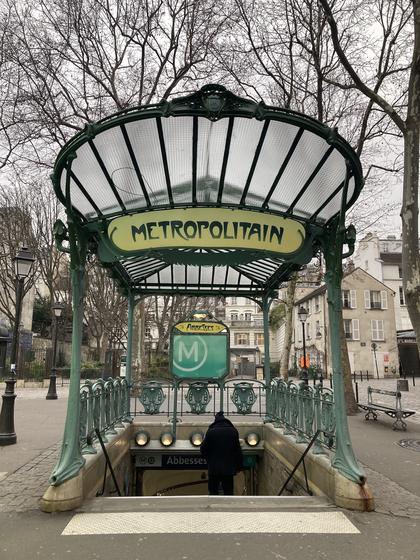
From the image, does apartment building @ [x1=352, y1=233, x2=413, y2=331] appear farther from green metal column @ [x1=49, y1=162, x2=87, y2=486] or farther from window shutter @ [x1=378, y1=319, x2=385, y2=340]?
green metal column @ [x1=49, y1=162, x2=87, y2=486]

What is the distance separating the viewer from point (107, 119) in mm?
4855

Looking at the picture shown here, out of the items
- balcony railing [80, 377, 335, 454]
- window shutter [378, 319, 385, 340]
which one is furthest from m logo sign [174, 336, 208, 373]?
window shutter [378, 319, 385, 340]

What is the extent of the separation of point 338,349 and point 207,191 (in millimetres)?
2753

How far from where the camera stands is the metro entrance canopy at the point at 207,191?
496cm

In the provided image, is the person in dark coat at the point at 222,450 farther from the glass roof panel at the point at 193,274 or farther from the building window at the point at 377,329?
the building window at the point at 377,329

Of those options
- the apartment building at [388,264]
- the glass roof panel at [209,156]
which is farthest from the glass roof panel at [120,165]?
the apartment building at [388,264]

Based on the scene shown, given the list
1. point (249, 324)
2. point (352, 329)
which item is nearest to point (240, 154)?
point (352, 329)

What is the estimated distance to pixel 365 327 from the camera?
43.8 metres

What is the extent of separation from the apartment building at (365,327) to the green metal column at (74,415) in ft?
127

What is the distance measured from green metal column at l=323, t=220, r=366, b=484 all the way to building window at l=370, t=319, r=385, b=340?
40.7 metres

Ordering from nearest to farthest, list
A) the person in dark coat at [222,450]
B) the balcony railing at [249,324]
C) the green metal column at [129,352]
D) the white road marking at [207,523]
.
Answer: the white road marking at [207,523]
the person in dark coat at [222,450]
the green metal column at [129,352]
the balcony railing at [249,324]

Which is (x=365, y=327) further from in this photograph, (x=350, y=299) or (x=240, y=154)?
(x=240, y=154)

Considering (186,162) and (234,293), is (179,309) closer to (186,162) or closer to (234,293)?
(234,293)

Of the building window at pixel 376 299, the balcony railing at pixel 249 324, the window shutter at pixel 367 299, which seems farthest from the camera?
the balcony railing at pixel 249 324
